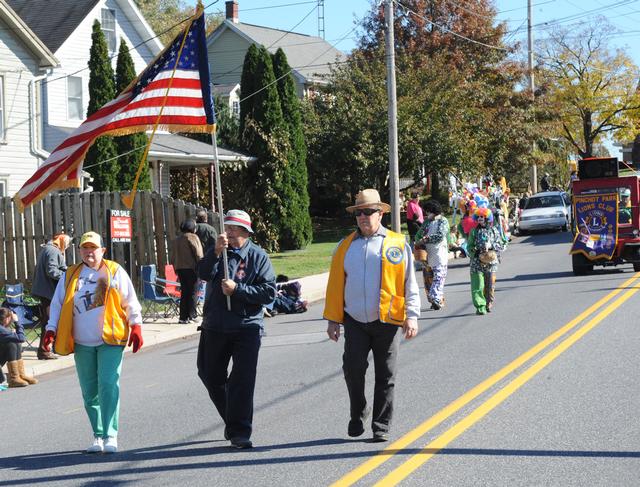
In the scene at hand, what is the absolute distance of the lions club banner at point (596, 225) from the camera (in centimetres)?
2092

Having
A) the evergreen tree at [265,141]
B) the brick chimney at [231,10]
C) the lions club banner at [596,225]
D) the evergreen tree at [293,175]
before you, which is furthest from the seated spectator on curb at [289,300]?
the brick chimney at [231,10]

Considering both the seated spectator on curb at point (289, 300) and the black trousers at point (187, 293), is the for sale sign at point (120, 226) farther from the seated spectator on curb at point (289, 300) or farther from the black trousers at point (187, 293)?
the seated spectator on curb at point (289, 300)

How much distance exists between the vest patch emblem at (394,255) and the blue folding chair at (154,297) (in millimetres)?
10104

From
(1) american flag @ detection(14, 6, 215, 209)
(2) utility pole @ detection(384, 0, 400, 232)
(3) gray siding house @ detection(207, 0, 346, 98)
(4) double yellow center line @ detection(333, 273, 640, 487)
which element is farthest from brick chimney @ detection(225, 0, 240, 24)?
(1) american flag @ detection(14, 6, 215, 209)

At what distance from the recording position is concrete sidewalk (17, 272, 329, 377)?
12906mm

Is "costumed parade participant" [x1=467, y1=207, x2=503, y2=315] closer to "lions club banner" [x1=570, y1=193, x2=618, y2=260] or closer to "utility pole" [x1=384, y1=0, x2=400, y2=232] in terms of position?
"lions club banner" [x1=570, y1=193, x2=618, y2=260]

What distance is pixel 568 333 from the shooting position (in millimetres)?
Result: 12672

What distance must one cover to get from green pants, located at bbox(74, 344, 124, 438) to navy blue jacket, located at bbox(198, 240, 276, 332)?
2.71 ft

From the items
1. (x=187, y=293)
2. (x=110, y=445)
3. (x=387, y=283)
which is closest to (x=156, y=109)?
(x=387, y=283)

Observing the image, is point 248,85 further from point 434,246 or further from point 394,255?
point 394,255

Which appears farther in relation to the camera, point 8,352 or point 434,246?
point 434,246

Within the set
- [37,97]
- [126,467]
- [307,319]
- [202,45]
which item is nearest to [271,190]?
[37,97]

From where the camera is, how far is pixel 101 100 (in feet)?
91.7

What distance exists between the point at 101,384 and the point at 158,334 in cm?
773
